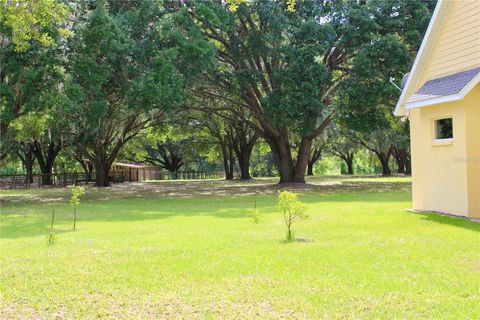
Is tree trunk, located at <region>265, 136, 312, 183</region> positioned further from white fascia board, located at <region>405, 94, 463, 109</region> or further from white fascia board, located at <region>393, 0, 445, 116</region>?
white fascia board, located at <region>405, 94, 463, 109</region>

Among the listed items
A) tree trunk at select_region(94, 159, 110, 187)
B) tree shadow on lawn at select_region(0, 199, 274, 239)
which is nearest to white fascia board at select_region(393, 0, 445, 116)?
tree shadow on lawn at select_region(0, 199, 274, 239)

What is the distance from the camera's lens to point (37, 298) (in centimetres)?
556

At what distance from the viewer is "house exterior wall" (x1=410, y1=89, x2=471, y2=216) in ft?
39.3

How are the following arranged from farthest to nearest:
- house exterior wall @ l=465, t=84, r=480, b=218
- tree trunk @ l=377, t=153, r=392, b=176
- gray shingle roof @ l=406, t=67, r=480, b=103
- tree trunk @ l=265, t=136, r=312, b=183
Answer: tree trunk @ l=377, t=153, r=392, b=176 → tree trunk @ l=265, t=136, r=312, b=183 → house exterior wall @ l=465, t=84, r=480, b=218 → gray shingle roof @ l=406, t=67, r=480, b=103

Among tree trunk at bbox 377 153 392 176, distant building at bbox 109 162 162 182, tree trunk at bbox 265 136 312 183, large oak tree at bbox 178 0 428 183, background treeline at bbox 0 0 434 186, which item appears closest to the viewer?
background treeline at bbox 0 0 434 186

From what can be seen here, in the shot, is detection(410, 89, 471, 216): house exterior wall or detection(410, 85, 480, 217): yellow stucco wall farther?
detection(410, 89, 471, 216): house exterior wall

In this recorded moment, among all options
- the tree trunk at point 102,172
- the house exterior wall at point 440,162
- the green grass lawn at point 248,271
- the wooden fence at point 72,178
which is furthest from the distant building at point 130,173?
the house exterior wall at point 440,162

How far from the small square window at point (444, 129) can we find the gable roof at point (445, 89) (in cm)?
70

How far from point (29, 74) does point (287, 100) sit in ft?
35.0

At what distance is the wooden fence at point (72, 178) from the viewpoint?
38438 mm

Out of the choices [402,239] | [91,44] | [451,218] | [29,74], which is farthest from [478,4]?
[29,74]

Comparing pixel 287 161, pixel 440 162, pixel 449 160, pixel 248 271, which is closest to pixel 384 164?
pixel 287 161

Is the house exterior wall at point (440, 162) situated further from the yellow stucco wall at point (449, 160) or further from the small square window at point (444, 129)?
the small square window at point (444, 129)

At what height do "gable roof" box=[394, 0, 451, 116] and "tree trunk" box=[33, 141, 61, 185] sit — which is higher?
"gable roof" box=[394, 0, 451, 116]
